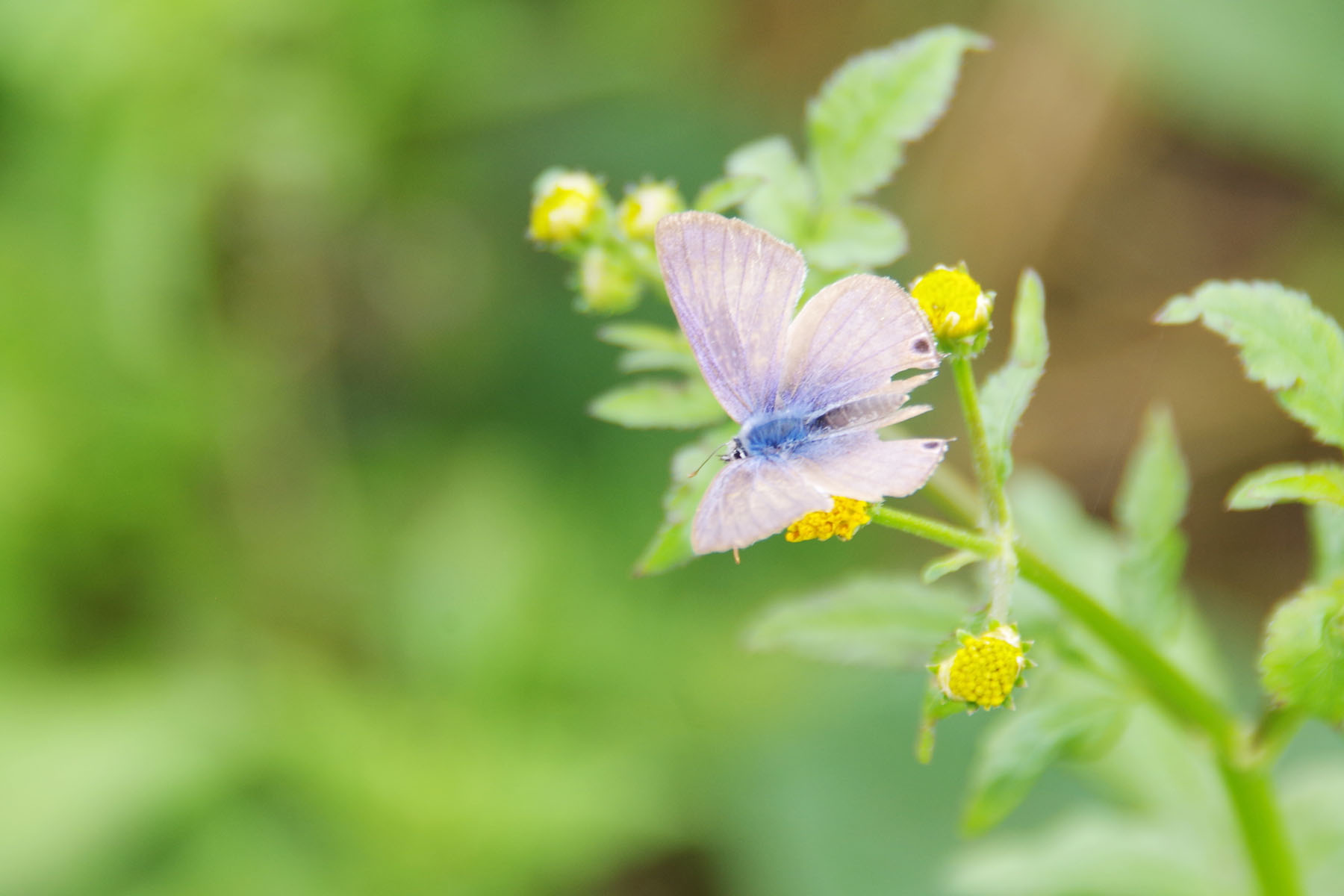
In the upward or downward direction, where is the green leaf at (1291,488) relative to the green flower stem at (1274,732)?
upward

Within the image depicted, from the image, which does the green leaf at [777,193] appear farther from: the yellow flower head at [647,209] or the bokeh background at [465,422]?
the bokeh background at [465,422]

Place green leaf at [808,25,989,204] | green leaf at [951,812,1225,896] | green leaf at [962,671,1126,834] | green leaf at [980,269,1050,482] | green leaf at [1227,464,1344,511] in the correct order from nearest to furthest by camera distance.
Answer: green leaf at [1227,464,1344,511] < green leaf at [980,269,1050,482] < green leaf at [962,671,1126,834] < green leaf at [808,25,989,204] < green leaf at [951,812,1225,896]

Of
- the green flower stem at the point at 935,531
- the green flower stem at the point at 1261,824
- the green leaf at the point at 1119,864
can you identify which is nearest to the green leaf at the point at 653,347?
the green flower stem at the point at 935,531

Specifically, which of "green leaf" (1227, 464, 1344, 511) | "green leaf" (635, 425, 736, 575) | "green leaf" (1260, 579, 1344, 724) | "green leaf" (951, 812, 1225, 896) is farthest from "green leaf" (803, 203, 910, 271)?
"green leaf" (951, 812, 1225, 896)

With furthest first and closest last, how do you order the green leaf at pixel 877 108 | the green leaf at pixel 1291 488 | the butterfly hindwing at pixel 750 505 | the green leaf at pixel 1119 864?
the green leaf at pixel 1119 864, the green leaf at pixel 877 108, the green leaf at pixel 1291 488, the butterfly hindwing at pixel 750 505

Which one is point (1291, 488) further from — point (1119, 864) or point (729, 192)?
point (1119, 864)

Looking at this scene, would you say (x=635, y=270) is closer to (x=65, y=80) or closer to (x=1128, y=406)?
(x=65, y=80)

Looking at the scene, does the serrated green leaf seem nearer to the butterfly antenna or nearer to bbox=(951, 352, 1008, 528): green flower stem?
bbox=(951, 352, 1008, 528): green flower stem
